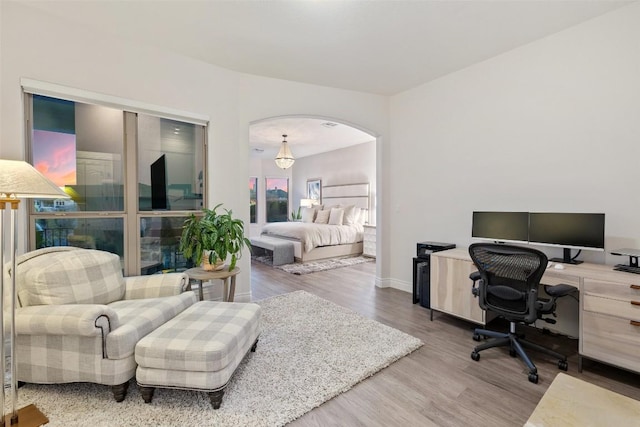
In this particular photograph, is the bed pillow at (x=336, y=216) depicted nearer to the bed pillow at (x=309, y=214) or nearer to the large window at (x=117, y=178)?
the bed pillow at (x=309, y=214)

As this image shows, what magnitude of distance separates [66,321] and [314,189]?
787 centimetres

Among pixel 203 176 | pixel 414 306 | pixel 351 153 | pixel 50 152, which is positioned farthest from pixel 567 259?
pixel 351 153

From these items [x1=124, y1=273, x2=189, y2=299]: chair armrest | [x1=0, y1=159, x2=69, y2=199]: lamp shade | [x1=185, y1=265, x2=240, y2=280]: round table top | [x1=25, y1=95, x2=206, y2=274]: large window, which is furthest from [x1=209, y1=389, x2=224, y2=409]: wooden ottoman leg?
[x1=25, y1=95, x2=206, y2=274]: large window

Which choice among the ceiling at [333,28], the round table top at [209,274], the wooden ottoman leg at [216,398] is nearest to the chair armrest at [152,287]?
the round table top at [209,274]

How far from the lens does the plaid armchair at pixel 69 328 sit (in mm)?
1822

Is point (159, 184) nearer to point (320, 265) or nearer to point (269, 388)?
point (269, 388)

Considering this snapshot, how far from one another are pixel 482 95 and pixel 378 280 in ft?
9.45

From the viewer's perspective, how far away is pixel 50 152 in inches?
106

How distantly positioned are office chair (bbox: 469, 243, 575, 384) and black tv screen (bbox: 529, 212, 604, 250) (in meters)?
0.53

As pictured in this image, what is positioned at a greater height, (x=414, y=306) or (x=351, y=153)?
(x=351, y=153)

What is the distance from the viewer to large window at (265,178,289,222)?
9.93 meters

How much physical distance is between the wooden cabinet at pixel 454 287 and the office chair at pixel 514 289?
1.38 feet

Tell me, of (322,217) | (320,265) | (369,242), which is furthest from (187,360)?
(322,217)

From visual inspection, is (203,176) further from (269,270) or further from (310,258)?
(310,258)
